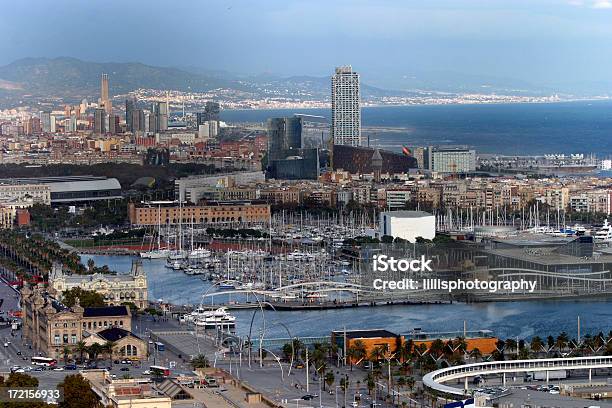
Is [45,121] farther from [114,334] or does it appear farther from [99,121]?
[114,334]

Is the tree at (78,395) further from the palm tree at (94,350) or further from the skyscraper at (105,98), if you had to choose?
the skyscraper at (105,98)

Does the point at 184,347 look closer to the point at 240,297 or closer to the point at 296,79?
the point at 240,297

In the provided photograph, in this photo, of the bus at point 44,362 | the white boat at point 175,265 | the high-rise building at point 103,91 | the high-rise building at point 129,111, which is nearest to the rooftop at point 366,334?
the bus at point 44,362

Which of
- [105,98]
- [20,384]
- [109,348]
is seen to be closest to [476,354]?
[109,348]

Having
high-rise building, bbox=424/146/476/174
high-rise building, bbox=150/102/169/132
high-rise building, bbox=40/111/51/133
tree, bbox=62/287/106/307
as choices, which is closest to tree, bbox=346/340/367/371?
tree, bbox=62/287/106/307

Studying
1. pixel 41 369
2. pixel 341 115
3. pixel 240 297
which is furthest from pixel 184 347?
pixel 341 115

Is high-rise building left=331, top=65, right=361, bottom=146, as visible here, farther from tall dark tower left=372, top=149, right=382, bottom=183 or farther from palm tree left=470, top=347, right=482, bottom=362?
palm tree left=470, top=347, right=482, bottom=362
